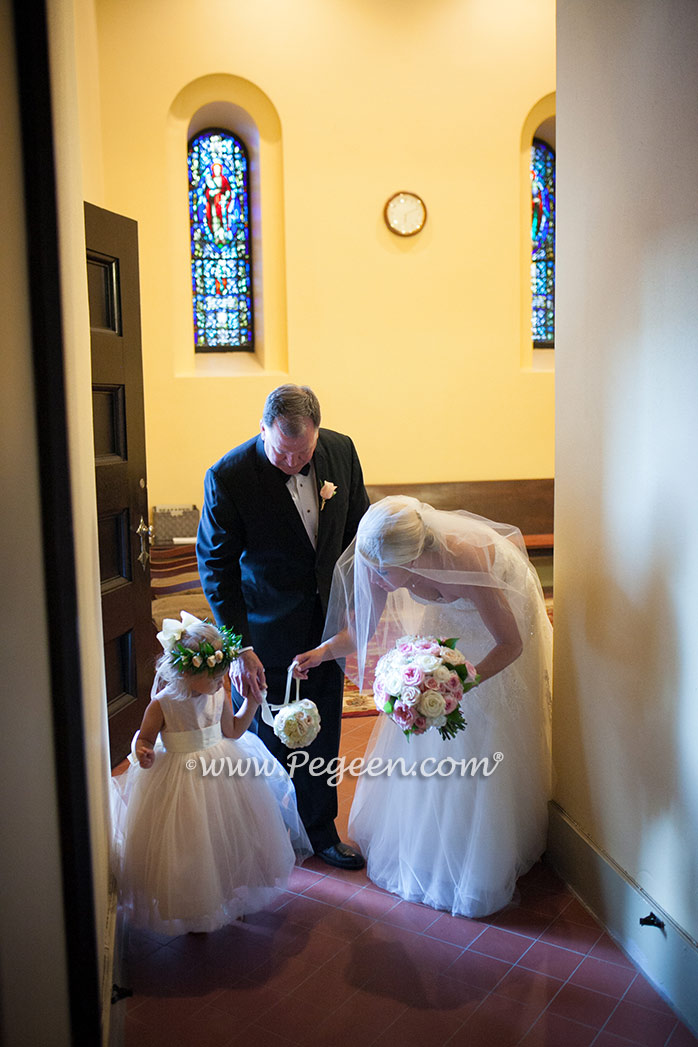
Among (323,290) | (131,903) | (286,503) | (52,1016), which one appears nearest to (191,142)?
(323,290)

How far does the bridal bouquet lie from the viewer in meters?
3.12

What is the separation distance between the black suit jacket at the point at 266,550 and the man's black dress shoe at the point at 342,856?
2.72 feet

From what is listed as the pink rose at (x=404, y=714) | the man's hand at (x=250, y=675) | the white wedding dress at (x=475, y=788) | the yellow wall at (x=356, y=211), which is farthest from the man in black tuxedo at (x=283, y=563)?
the yellow wall at (x=356, y=211)

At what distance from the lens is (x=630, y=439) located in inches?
123

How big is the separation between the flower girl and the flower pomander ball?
0.18 meters

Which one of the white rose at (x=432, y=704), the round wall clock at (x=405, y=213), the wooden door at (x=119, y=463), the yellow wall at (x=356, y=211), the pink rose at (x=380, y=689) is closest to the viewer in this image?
the white rose at (x=432, y=704)

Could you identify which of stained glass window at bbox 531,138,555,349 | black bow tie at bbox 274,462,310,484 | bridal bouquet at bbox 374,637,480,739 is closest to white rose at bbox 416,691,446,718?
bridal bouquet at bbox 374,637,480,739

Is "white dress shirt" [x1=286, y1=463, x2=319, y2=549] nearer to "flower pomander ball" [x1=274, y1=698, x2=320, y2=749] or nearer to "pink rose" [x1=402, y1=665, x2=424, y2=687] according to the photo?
"flower pomander ball" [x1=274, y1=698, x2=320, y2=749]

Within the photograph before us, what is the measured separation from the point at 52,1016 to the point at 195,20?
7.92 m

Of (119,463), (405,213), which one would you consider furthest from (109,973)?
(405,213)

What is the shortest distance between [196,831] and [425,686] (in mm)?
951

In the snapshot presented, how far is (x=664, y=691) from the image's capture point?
9.64ft

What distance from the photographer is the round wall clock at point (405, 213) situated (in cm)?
835

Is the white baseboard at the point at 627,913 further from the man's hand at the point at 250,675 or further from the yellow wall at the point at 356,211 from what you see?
the yellow wall at the point at 356,211
